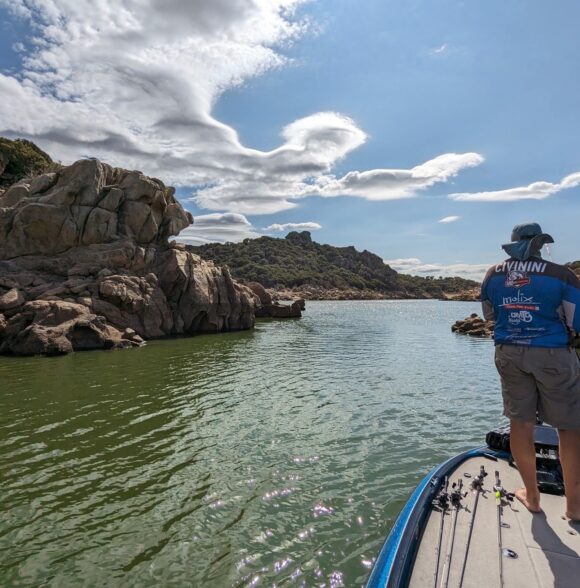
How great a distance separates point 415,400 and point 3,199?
156 ft

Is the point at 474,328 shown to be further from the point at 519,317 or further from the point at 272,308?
the point at 519,317

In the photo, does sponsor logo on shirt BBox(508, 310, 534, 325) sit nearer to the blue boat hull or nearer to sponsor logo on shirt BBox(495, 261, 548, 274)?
Answer: sponsor logo on shirt BBox(495, 261, 548, 274)

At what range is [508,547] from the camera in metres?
4.96

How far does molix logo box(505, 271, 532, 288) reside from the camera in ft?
18.0

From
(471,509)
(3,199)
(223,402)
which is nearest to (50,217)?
(3,199)

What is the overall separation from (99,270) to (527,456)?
41376 mm

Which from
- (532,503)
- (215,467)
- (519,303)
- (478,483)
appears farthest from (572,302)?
(215,467)

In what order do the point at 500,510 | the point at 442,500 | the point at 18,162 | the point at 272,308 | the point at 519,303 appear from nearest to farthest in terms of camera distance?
the point at 519,303 → the point at 500,510 → the point at 442,500 → the point at 18,162 → the point at 272,308

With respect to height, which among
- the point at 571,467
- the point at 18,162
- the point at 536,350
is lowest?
the point at 571,467

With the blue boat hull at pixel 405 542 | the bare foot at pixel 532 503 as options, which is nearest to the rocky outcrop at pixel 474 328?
the blue boat hull at pixel 405 542

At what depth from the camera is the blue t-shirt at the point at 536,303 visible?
5309 mm

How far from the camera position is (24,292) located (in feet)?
115

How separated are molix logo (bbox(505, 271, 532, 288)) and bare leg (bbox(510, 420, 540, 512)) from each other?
1.88 metres

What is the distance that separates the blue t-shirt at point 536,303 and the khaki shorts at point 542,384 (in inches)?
5.6
